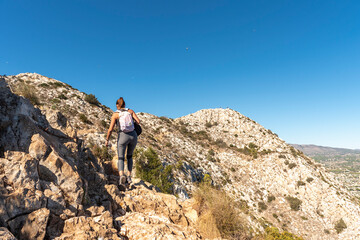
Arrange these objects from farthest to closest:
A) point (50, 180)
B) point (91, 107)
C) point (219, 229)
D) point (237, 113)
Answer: point (237, 113) < point (91, 107) < point (219, 229) < point (50, 180)

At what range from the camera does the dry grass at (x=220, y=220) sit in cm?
485

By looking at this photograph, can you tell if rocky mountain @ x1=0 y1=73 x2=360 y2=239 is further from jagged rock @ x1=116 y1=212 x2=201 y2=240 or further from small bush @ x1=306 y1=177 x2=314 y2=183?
small bush @ x1=306 y1=177 x2=314 y2=183

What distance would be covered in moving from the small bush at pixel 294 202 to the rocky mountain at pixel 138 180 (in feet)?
0.63

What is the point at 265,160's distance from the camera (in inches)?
1645

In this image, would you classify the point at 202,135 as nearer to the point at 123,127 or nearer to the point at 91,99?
the point at 91,99

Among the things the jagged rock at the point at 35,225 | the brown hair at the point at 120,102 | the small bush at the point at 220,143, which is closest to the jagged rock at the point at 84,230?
the jagged rock at the point at 35,225

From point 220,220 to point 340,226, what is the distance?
37.3 meters

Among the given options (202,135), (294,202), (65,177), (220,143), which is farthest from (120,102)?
(202,135)

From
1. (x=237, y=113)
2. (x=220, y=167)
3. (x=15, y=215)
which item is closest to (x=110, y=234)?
(x=15, y=215)

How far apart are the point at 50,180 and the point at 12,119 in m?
1.69

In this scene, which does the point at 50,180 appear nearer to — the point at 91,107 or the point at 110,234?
the point at 110,234

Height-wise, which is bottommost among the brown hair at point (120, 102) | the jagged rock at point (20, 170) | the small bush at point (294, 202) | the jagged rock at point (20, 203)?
the small bush at point (294, 202)

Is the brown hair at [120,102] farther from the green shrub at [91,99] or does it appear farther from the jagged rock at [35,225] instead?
the green shrub at [91,99]

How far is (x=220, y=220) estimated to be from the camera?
5148 millimetres
